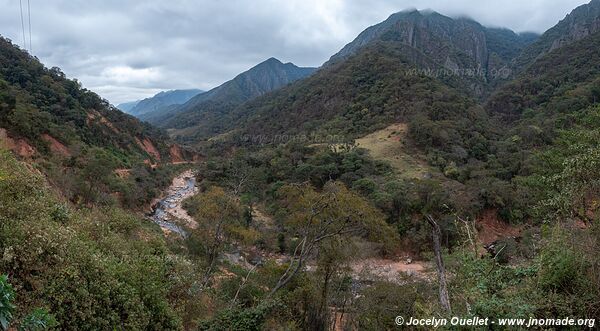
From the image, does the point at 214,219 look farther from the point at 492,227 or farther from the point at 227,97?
the point at 227,97

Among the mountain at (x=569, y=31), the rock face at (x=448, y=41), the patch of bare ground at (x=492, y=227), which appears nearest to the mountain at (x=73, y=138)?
the patch of bare ground at (x=492, y=227)

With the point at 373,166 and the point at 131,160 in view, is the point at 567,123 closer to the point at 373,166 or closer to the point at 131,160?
the point at 373,166

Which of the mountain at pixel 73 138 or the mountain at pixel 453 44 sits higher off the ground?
the mountain at pixel 453 44

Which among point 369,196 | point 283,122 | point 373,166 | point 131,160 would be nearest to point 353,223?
point 369,196

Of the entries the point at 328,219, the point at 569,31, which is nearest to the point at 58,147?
the point at 328,219

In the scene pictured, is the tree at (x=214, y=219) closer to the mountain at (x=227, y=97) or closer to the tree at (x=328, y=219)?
the tree at (x=328, y=219)

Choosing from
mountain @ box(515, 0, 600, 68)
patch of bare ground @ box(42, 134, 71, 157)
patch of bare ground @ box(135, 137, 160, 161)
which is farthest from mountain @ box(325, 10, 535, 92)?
patch of bare ground @ box(42, 134, 71, 157)
